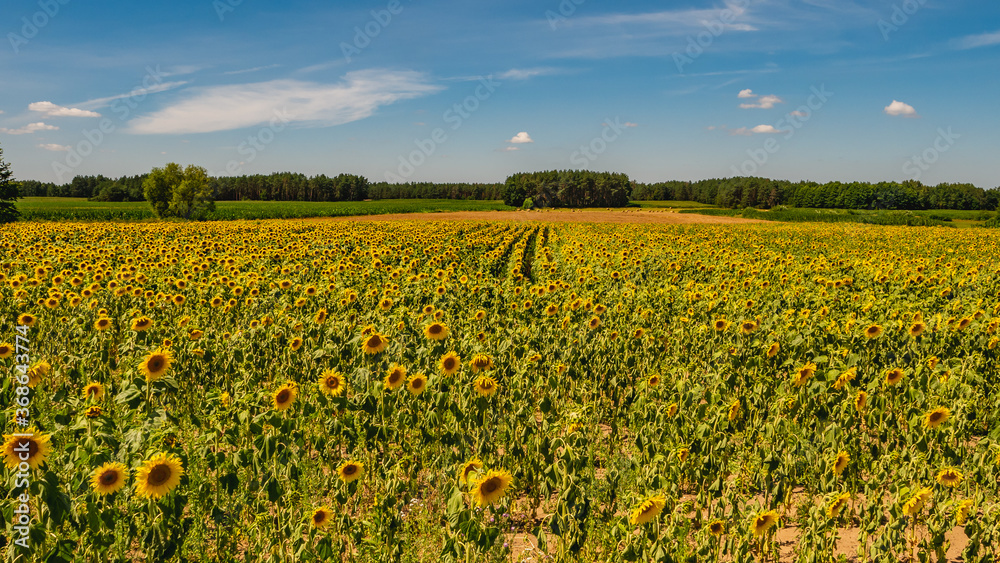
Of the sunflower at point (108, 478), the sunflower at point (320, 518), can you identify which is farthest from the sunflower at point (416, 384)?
the sunflower at point (108, 478)

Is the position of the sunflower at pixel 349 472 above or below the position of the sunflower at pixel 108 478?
below

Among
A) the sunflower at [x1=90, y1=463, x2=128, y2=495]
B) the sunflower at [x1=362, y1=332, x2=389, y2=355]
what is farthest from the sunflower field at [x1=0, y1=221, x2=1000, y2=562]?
the sunflower at [x1=362, y1=332, x2=389, y2=355]

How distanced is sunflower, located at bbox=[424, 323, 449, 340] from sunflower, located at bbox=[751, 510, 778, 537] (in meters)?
3.61

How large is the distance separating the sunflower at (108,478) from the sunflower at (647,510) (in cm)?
291

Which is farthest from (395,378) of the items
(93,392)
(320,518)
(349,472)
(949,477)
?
(949,477)

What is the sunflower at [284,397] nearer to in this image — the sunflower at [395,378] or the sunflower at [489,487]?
the sunflower at [395,378]

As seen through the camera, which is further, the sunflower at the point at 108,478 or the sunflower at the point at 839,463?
the sunflower at the point at 839,463

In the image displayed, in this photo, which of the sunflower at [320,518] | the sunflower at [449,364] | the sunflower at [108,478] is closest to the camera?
the sunflower at [108,478]

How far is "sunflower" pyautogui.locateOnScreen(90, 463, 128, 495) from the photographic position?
298 centimetres

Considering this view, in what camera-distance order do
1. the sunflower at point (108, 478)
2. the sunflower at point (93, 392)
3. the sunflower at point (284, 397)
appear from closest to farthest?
the sunflower at point (108, 478) → the sunflower at point (93, 392) → the sunflower at point (284, 397)

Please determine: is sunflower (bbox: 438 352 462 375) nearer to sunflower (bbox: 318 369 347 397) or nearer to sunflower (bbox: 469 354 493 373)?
sunflower (bbox: 469 354 493 373)

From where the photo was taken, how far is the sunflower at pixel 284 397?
427cm

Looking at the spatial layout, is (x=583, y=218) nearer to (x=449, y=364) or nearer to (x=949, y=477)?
(x=449, y=364)

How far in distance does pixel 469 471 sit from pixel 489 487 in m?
0.23
